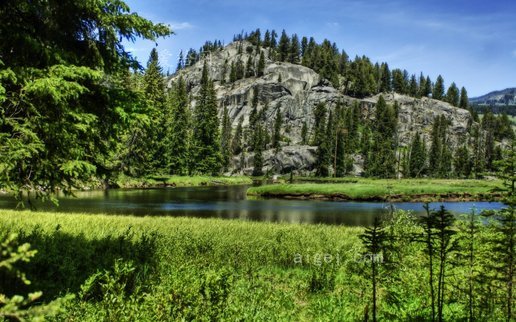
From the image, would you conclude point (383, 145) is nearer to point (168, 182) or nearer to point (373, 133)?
point (373, 133)

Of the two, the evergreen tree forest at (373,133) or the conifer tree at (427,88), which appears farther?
the conifer tree at (427,88)

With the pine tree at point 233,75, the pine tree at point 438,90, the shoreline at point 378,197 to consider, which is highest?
the pine tree at point 233,75

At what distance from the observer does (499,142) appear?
175250mm

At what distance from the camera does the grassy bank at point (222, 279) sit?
6578 mm

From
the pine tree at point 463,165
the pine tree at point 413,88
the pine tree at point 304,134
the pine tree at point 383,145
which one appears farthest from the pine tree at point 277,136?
the pine tree at point 413,88

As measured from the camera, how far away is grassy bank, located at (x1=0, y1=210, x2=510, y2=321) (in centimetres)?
658

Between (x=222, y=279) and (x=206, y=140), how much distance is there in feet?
297

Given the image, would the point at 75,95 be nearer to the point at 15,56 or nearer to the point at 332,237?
the point at 15,56

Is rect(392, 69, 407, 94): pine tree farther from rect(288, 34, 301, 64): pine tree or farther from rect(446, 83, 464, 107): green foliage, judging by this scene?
rect(288, 34, 301, 64): pine tree

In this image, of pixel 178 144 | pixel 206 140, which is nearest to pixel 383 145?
pixel 206 140

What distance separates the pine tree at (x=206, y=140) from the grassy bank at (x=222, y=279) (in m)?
76.6

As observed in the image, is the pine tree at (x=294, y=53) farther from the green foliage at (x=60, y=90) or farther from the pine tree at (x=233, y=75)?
the green foliage at (x=60, y=90)

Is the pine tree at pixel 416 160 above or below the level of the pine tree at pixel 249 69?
below

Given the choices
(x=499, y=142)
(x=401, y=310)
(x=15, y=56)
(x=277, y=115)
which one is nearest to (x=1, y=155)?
(x=15, y=56)
